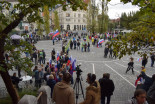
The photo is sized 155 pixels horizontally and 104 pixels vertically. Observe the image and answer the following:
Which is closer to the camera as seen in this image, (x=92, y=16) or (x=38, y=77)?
(x=38, y=77)

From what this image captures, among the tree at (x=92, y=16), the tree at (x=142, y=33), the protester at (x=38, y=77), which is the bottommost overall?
the protester at (x=38, y=77)

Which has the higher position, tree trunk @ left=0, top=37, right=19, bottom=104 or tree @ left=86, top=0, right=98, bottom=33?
tree @ left=86, top=0, right=98, bottom=33

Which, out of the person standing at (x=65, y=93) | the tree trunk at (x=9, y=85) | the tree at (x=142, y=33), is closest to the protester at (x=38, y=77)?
the tree trunk at (x=9, y=85)

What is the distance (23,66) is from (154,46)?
608 centimetres

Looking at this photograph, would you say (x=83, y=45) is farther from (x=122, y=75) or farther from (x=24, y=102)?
(x=24, y=102)

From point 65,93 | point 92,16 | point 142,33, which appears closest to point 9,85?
point 65,93

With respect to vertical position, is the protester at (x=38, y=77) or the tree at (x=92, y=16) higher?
the tree at (x=92, y=16)

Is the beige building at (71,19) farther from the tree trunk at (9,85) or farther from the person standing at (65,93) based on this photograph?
the person standing at (65,93)

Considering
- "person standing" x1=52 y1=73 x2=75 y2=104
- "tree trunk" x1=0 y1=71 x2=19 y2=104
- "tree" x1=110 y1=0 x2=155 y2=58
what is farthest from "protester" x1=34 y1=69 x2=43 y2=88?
"person standing" x1=52 y1=73 x2=75 y2=104

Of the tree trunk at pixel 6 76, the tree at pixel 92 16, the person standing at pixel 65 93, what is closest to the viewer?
the person standing at pixel 65 93

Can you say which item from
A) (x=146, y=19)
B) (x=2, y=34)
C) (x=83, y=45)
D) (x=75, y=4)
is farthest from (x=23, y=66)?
(x=83, y=45)

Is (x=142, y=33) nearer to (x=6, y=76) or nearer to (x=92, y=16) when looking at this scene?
(x=6, y=76)

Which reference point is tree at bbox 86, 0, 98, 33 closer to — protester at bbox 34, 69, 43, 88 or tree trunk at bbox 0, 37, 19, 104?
protester at bbox 34, 69, 43, 88

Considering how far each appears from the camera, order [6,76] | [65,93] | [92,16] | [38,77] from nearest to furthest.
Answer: [65,93], [6,76], [38,77], [92,16]
